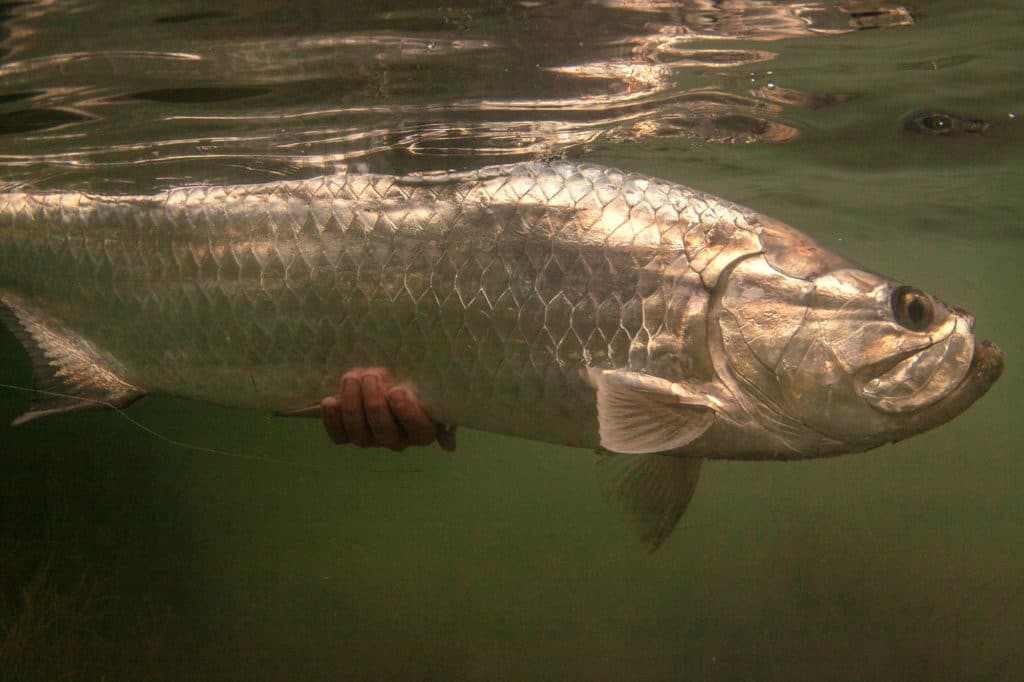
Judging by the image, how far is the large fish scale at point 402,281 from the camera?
10.7ft

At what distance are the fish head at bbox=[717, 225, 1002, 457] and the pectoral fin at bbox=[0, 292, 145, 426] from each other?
330 cm

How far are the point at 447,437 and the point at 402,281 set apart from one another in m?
1.13

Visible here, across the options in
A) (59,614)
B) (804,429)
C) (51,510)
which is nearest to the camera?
(804,429)

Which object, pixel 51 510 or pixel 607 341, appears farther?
pixel 51 510

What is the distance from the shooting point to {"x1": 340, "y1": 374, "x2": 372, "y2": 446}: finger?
3.64 metres

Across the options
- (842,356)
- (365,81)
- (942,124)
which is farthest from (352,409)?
(942,124)

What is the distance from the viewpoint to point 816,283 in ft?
10.2

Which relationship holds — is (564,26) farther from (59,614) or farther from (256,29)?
(59,614)

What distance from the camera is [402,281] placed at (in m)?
3.55

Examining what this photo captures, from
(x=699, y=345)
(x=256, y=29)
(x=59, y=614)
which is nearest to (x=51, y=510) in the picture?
(x=59, y=614)

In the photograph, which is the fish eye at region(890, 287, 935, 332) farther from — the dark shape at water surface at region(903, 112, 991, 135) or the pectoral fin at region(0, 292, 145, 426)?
the dark shape at water surface at region(903, 112, 991, 135)

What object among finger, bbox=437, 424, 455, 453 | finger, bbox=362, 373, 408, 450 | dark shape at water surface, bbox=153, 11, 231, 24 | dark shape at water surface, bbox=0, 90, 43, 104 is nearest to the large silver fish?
finger, bbox=362, 373, 408, 450

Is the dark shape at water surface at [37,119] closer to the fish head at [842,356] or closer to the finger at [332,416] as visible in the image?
the finger at [332,416]

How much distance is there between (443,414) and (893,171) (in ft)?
38.2
